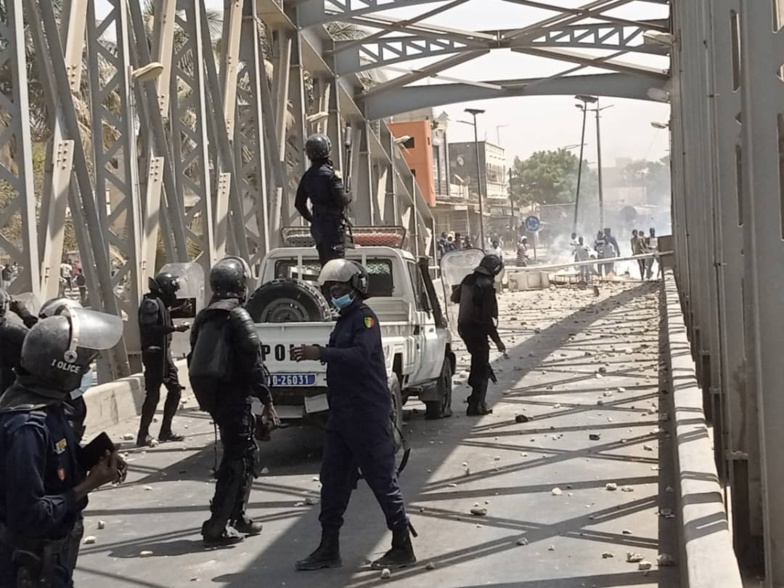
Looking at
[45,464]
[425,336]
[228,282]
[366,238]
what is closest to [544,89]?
[366,238]

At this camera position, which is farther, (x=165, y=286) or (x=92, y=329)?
(x=165, y=286)

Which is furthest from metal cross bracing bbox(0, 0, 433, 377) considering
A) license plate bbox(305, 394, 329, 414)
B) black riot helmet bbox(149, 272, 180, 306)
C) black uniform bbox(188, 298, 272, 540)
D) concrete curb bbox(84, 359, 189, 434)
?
black uniform bbox(188, 298, 272, 540)

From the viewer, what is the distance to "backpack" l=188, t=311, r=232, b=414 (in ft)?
23.4

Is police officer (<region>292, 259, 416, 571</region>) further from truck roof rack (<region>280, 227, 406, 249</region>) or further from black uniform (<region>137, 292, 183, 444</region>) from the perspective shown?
truck roof rack (<region>280, 227, 406, 249</region>)

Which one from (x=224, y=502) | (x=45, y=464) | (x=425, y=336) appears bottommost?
(x=224, y=502)

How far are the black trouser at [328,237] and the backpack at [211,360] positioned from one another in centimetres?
408

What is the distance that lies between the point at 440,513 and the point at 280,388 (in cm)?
250

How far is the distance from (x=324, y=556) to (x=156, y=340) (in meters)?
4.85

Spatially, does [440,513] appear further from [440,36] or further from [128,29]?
[440,36]

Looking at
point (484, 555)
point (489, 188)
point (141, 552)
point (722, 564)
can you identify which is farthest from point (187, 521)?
point (489, 188)

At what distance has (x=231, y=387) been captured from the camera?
7.28 meters

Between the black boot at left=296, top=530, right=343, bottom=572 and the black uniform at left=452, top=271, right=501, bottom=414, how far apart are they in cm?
652

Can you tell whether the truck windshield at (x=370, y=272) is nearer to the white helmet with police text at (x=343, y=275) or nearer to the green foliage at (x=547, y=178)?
the white helmet with police text at (x=343, y=275)

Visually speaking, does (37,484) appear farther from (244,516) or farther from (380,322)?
(380,322)
